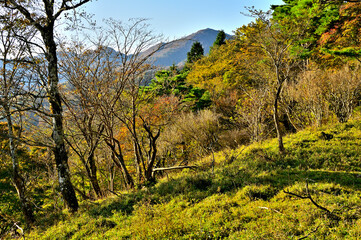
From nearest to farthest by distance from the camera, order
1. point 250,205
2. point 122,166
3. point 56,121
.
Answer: point 250,205
point 56,121
point 122,166

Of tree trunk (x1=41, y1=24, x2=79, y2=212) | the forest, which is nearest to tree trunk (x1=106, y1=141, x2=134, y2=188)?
the forest

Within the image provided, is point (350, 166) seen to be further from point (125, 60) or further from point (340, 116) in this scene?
point (125, 60)

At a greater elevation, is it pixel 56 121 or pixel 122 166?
pixel 56 121

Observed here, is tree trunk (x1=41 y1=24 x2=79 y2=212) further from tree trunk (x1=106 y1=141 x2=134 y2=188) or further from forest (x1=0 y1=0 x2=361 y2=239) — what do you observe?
tree trunk (x1=106 y1=141 x2=134 y2=188)

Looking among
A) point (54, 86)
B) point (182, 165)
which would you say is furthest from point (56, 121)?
point (182, 165)

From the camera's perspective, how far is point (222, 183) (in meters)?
5.76

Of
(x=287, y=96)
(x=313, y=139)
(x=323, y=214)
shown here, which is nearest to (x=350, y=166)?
(x=313, y=139)

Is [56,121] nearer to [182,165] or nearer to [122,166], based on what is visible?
[122,166]

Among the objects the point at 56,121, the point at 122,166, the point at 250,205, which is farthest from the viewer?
the point at 122,166

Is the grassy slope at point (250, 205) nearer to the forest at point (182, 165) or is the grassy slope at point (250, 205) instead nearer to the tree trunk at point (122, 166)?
the forest at point (182, 165)

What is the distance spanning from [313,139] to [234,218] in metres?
6.45

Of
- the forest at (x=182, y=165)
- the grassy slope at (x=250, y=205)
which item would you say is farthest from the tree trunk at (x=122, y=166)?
the grassy slope at (x=250, y=205)

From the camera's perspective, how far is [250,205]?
13.9 ft

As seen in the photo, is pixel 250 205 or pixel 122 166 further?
pixel 122 166
